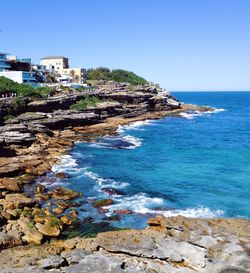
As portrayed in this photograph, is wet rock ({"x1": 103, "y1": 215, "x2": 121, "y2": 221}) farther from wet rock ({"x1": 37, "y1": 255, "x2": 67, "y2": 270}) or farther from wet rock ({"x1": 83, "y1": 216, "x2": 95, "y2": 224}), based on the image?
wet rock ({"x1": 37, "y1": 255, "x2": 67, "y2": 270})

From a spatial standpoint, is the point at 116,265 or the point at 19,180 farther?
the point at 19,180

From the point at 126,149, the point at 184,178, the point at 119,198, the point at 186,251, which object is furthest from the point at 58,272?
the point at 126,149

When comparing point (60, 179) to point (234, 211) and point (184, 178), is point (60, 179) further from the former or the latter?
point (234, 211)

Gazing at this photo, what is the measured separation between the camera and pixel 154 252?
22000 millimetres

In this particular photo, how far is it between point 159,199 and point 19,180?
15.1m

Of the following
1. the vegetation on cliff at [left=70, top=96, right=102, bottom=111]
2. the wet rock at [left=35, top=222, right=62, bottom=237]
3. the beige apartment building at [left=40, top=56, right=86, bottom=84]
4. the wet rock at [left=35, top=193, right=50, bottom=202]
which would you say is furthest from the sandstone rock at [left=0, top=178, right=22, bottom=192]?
the beige apartment building at [left=40, top=56, right=86, bottom=84]

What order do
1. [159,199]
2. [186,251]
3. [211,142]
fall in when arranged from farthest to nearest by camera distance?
[211,142]
[159,199]
[186,251]

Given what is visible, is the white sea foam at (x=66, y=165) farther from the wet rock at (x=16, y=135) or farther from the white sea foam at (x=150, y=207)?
the white sea foam at (x=150, y=207)

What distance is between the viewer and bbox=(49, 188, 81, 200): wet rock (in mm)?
36266

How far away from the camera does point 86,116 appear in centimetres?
7550

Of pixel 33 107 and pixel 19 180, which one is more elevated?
pixel 33 107

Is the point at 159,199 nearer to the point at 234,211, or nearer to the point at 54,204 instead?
the point at 234,211

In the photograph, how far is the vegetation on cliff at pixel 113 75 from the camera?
155 m

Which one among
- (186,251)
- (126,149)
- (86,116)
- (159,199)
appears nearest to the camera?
(186,251)
